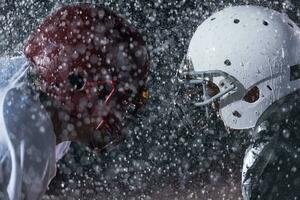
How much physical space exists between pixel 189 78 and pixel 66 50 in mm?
591

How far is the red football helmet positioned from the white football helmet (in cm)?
41

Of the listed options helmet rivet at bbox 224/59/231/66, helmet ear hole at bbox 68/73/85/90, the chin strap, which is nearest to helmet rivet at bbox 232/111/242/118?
helmet rivet at bbox 224/59/231/66

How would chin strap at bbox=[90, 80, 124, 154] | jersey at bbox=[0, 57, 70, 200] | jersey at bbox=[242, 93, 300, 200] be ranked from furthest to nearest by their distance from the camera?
chin strap at bbox=[90, 80, 124, 154] < jersey at bbox=[242, 93, 300, 200] < jersey at bbox=[0, 57, 70, 200]

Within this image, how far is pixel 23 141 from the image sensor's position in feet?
4.89

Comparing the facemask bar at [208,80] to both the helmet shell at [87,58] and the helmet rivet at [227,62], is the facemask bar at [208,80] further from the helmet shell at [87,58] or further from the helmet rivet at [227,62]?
the helmet shell at [87,58]

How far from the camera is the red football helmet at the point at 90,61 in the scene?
5.35 ft

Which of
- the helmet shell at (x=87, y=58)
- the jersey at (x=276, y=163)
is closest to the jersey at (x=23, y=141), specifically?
the helmet shell at (x=87, y=58)

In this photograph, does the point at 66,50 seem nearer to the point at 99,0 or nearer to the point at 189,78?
the point at 189,78

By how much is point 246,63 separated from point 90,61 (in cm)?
62

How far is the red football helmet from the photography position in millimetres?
1632

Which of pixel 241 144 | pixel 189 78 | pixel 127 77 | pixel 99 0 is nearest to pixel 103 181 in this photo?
pixel 241 144

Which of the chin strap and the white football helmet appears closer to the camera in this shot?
the chin strap

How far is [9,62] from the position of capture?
1646mm

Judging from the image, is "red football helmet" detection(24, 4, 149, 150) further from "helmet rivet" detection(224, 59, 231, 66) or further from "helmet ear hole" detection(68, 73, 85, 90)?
"helmet rivet" detection(224, 59, 231, 66)
